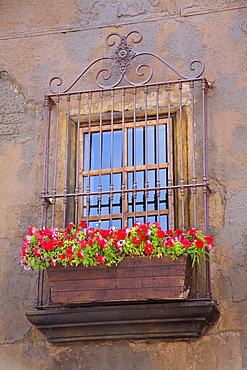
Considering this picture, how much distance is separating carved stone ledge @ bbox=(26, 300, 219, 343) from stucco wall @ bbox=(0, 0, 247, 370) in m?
0.10

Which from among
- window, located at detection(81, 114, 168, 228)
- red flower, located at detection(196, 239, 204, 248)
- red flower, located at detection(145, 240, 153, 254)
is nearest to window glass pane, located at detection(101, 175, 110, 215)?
window, located at detection(81, 114, 168, 228)

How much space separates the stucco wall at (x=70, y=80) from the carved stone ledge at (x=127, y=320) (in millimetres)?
101

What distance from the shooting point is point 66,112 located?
529cm

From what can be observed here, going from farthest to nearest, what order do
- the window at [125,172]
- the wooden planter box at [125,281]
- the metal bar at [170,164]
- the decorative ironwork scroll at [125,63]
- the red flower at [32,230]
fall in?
the decorative ironwork scroll at [125,63] → the window at [125,172] → the metal bar at [170,164] → the red flower at [32,230] → the wooden planter box at [125,281]

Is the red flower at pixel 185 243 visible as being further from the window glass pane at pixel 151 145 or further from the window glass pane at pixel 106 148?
the window glass pane at pixel 106 148

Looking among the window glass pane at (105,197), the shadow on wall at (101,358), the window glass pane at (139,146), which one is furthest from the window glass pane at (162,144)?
the shadow on wall at (101,358)

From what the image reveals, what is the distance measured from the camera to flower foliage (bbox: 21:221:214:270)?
431cm

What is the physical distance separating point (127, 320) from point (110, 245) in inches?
18.3

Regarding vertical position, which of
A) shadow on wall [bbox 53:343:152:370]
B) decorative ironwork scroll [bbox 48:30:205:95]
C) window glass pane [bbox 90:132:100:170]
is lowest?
shadow on wall [bbox 53:343:152:370]

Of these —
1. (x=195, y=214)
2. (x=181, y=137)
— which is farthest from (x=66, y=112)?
(x=195, y=214)

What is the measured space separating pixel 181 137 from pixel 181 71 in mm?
546

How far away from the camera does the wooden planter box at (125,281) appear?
4262 millimetres

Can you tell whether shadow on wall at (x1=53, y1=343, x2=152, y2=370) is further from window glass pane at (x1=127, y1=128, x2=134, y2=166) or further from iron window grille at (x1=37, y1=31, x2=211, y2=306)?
window glass pane at (x1=127, y1=128, x2=134, y2=166)

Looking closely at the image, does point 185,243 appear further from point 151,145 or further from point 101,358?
point 151,145
